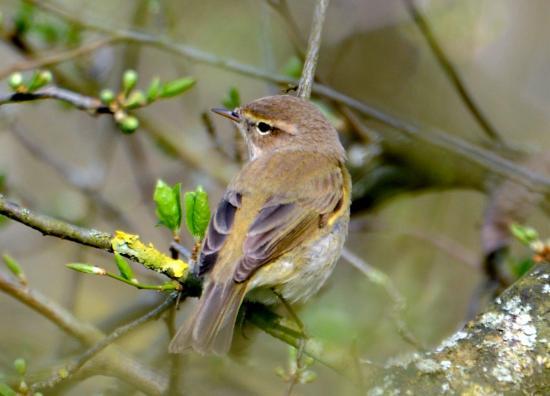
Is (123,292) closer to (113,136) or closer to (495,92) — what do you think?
(113,136)

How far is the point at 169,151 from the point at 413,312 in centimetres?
219

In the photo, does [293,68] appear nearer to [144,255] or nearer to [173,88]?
[173,88]

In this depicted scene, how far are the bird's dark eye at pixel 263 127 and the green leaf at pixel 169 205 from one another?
143 centimetres

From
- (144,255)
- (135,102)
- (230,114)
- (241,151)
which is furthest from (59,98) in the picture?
(241,151)

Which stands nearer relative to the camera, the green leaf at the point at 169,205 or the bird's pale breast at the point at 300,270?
the green leaf at the point at 169,205

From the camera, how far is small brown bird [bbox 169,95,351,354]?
3.37 metres

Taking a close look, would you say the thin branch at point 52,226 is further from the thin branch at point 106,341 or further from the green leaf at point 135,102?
the green leaf at point 135,102

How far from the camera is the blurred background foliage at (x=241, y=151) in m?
5.40

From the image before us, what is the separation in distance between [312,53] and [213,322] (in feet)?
4.44

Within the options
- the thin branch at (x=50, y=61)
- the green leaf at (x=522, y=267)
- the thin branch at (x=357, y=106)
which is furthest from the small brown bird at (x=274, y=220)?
the green leaf at (x=522, y=267)

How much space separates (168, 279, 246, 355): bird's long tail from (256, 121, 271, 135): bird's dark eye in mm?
1350

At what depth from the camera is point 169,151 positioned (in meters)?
6.19

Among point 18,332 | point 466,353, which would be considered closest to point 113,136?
point 18,332

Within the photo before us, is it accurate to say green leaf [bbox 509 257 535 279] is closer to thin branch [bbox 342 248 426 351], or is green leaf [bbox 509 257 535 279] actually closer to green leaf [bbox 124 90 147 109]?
thin branch [bbox 342 248 426 351]
